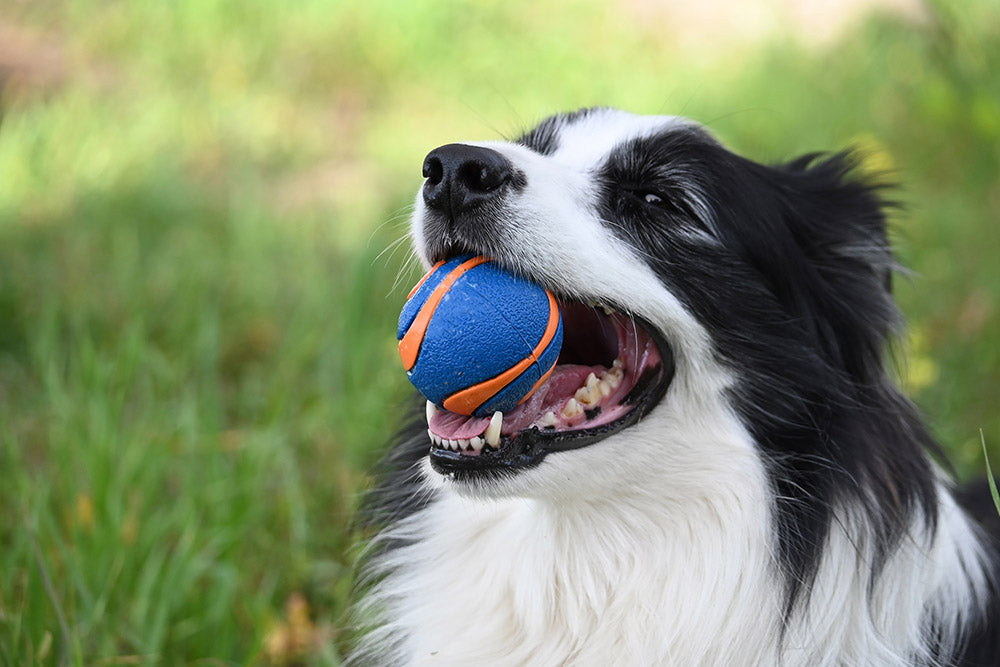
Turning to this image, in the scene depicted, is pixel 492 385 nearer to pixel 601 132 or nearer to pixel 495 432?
pixel 495 432

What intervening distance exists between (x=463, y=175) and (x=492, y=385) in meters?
0.42

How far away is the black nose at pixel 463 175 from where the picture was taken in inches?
74.5

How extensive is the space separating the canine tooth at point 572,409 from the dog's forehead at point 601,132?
55cm

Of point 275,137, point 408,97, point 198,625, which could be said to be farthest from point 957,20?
point 198,625

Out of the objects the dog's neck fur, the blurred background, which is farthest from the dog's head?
the blurred background

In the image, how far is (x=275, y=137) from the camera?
6191 millimetres

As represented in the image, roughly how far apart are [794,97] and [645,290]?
6.21 m

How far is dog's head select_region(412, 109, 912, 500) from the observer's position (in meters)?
1.92

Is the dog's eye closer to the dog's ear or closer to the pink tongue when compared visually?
the dog's ear

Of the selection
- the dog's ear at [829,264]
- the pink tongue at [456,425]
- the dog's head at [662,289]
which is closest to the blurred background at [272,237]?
the dog's ear at [829,264]

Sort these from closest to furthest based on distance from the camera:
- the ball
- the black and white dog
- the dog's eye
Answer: the ball, the black and white dog, the dog's eye

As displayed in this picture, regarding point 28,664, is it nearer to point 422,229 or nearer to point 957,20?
point 422,229

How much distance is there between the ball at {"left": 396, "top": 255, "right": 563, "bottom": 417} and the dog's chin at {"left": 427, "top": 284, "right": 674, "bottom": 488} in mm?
43

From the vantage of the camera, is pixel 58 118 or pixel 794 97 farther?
pixel 794 97
